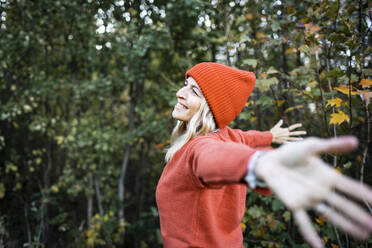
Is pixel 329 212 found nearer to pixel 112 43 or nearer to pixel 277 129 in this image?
pixel 277 129

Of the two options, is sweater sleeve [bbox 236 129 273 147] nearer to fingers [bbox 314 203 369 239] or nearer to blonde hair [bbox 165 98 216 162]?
blonde hair [bbox 165 98 216 162]

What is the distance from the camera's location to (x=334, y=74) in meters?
1.54

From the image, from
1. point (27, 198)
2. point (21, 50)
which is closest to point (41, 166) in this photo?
point (27, 198)

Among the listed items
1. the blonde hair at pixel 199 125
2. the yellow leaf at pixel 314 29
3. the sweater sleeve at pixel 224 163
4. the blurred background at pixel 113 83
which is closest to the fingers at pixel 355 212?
the sweater sleeve at pixel 224 163

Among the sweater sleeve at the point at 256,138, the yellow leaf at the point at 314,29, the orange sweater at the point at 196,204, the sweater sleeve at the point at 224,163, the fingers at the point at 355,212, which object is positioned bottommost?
the orange sweater at the point at 196,204

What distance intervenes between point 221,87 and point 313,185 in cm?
85

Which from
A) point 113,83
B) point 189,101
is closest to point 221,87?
point 189,101

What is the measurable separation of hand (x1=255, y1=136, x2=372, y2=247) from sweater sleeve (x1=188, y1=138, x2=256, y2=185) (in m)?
0.11

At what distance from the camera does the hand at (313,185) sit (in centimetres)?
50

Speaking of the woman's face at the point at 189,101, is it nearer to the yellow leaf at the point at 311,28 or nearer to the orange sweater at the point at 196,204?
the orange sweater at the point at 196,204

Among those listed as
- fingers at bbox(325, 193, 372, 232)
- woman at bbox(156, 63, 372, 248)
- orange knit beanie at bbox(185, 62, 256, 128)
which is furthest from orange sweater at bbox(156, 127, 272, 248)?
fingers at bbox(325, 193, 372, 232)

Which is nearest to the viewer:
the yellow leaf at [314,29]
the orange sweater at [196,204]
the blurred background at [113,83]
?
the orange sweater at [196,204]

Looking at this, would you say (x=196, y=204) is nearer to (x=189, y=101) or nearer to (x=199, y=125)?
(x=199, y=125)

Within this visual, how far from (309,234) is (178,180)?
0.72 metres
